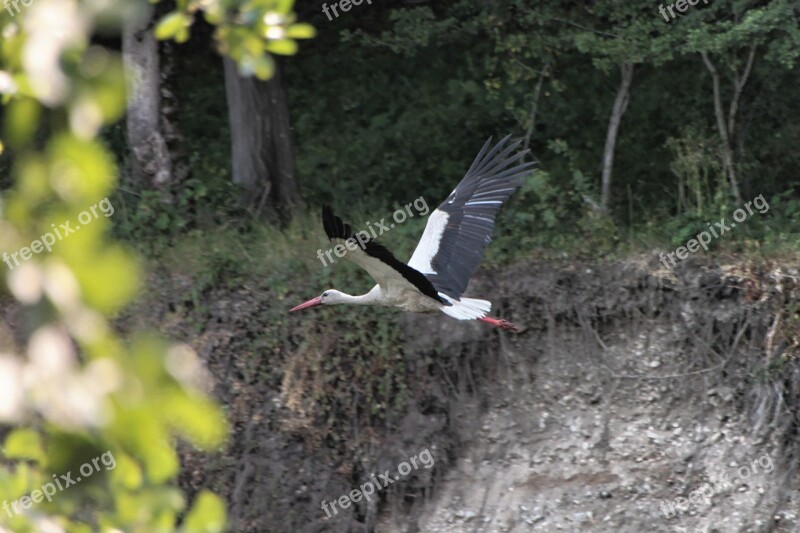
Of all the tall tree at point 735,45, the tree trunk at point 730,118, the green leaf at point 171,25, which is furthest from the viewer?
the tree trunk at point 730,118

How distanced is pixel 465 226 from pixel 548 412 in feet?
5.90

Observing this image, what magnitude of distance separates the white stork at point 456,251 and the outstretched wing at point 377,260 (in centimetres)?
2

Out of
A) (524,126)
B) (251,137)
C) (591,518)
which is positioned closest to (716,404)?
(591,518)

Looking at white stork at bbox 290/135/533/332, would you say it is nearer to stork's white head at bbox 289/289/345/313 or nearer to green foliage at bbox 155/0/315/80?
stork's white head at bbox 289/289/345/313

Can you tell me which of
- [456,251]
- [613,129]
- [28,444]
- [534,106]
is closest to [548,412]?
[456,251]

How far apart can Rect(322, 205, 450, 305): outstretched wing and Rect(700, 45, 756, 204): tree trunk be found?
10.4 feet

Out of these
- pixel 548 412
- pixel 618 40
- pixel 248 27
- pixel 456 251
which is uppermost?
pixel 248 27

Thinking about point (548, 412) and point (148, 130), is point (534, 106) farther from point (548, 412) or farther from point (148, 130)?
point (148, 130)

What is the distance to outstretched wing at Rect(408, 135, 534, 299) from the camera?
767cm

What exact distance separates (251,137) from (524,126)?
7.57 feet

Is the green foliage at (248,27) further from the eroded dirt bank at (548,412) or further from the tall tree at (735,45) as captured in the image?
the tall tree at (735,45)

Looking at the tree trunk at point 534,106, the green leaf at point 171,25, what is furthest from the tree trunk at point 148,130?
the green leaf at point 171,25

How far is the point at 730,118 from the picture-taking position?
9.77 meters

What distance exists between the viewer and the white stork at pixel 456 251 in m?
7.36
